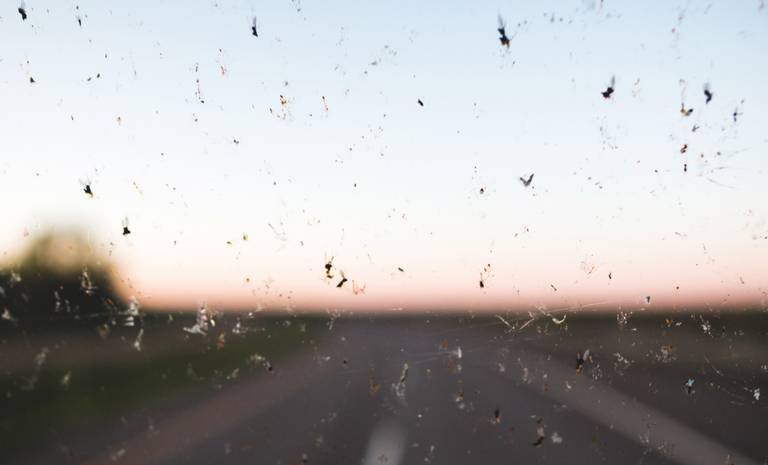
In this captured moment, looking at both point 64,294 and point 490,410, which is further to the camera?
point 490,410

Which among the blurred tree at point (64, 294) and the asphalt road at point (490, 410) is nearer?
the blurred tree at point (64, 294)

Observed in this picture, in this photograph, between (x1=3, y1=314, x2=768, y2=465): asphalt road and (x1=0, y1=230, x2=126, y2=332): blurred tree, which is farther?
(x1=3, y1=314, x2=768, y2=465): asphalt road

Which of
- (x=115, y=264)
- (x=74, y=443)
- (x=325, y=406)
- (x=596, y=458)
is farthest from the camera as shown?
(x=325, y=406)

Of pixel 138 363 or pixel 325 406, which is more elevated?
pixel 138 363

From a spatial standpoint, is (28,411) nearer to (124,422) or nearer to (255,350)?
(124,422)

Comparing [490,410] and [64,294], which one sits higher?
[64,294]

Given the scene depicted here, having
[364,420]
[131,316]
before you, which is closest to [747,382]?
[131,316]

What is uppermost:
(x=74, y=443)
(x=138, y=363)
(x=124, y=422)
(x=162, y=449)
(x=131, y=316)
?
(x=131, y=316)

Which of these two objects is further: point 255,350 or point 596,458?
point 596,458
